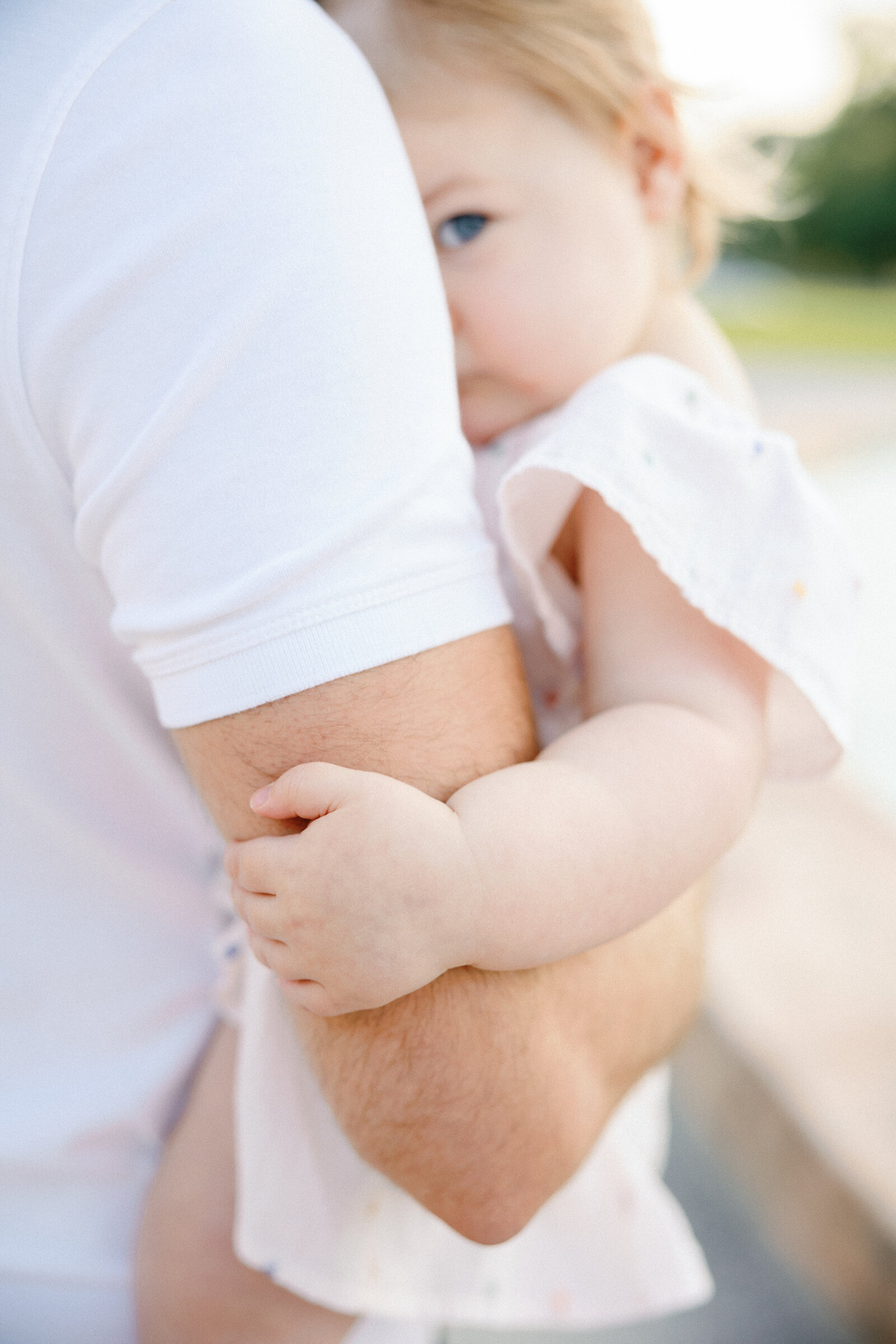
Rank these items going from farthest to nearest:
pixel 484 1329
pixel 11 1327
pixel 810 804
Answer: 1. pixel 810 804
2. pixel 484 1329
3. pixel 11 1327

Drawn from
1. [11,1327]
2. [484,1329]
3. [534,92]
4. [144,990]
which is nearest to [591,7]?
[534,92]

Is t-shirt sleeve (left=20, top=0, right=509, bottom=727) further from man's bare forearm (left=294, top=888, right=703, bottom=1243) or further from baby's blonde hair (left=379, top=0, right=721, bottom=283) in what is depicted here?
baby's blonde hair (left=379, top=0, right=721, bottom=283)

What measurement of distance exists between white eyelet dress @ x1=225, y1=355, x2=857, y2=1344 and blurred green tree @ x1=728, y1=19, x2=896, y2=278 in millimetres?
27048

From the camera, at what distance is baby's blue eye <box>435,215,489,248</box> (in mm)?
977

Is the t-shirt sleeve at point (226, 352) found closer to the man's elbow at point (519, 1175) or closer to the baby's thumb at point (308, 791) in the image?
the baby's thumb at point (308, 791)

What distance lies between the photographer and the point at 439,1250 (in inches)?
35.7

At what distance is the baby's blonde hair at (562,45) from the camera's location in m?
0.96

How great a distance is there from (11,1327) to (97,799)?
402 mm

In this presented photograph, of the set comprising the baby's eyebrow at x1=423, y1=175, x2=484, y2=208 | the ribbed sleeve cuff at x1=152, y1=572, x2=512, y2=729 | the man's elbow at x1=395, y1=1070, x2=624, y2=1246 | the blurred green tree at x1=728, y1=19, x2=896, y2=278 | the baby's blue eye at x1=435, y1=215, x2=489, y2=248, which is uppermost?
the baby's eyebrow at x1=423, y1=175, x2=484, y2=208

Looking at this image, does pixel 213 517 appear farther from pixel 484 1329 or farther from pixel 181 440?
pixel 484 1329

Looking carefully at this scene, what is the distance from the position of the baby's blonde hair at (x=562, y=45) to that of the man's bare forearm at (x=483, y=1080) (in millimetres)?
774

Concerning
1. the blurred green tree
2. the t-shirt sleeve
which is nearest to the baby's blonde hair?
the t-shirt sleeve

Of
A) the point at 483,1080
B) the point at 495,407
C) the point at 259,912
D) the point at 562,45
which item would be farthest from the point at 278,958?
the point at 562,45

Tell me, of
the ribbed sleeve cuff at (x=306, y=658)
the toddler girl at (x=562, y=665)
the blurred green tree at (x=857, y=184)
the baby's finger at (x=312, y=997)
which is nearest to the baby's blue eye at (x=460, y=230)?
the toddler girl at (x=562, y=665)
